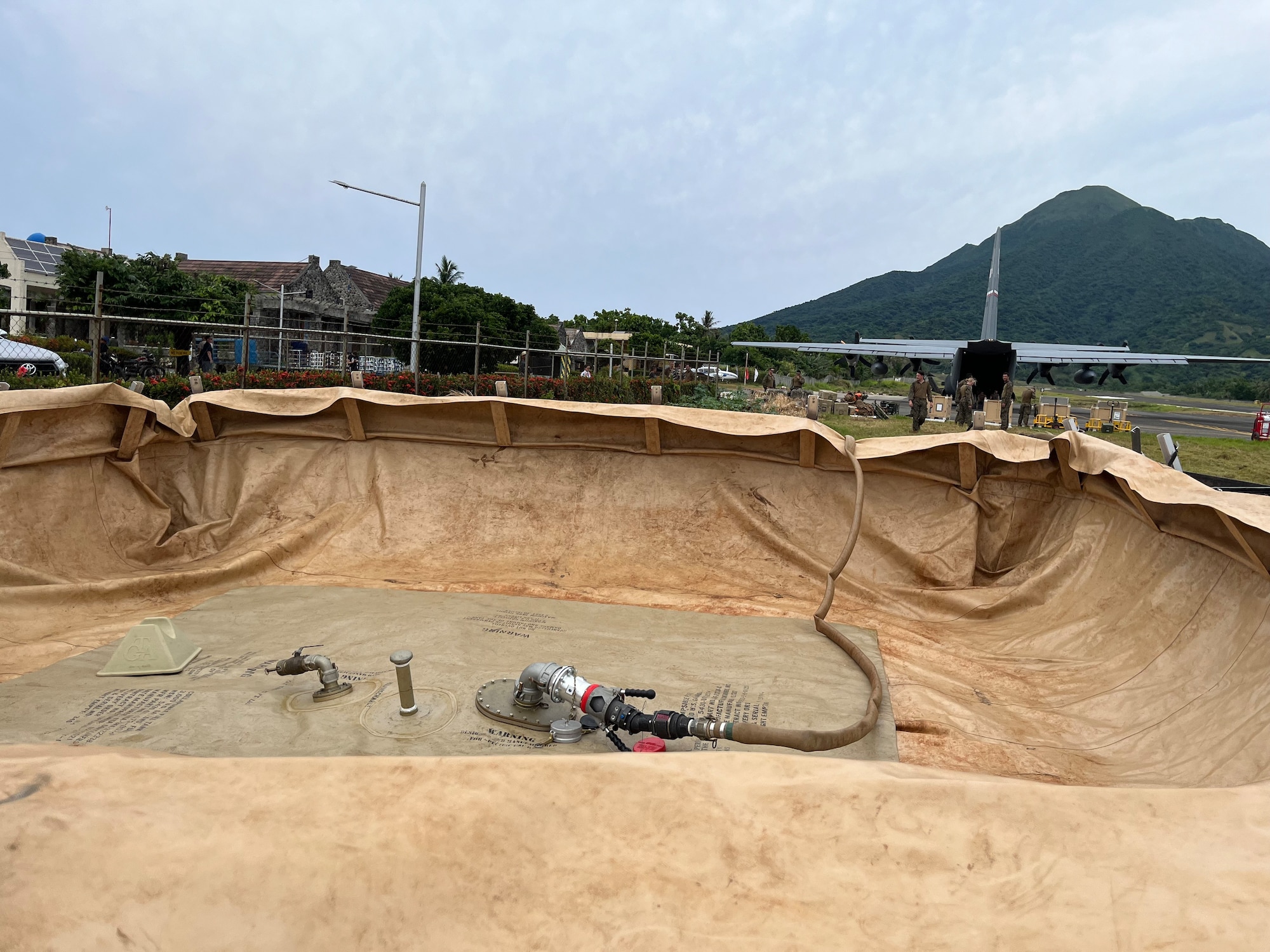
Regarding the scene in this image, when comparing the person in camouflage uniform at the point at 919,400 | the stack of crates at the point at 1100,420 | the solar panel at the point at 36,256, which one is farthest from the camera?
the solar panel at the point at 36,256

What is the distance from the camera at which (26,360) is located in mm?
10430

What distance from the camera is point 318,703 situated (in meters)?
3.10

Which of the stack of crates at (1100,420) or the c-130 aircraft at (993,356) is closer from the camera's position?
the stack of crates at (1100,420)

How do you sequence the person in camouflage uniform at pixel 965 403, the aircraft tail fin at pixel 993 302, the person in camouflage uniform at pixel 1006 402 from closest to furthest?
the person in camouflage uniform at pixel 1006 402
the person in camouflage uniform at pixel 965 403
the aircraft tail fin at pixel 993 302

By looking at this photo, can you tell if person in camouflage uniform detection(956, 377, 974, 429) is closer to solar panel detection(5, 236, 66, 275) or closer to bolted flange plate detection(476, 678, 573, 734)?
bolted flange plate detection(476, 678, 573, 734)

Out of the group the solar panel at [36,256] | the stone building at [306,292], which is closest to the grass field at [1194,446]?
the stone building at [306,292]

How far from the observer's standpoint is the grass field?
12680mm

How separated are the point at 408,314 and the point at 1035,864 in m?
30.0

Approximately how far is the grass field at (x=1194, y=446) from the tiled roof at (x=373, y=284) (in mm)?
26066

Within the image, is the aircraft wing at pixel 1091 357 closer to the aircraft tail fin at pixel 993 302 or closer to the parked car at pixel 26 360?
the aircraft tail fin at pixel 993 302

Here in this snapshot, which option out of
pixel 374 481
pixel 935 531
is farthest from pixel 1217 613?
pixel 374 481

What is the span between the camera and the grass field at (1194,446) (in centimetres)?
1268

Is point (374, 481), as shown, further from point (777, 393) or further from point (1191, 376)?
point (1191, 376)

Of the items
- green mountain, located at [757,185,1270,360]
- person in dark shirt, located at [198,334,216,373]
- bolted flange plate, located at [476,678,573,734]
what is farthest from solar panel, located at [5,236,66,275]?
green mountain, located at [757,185,1270,360]
